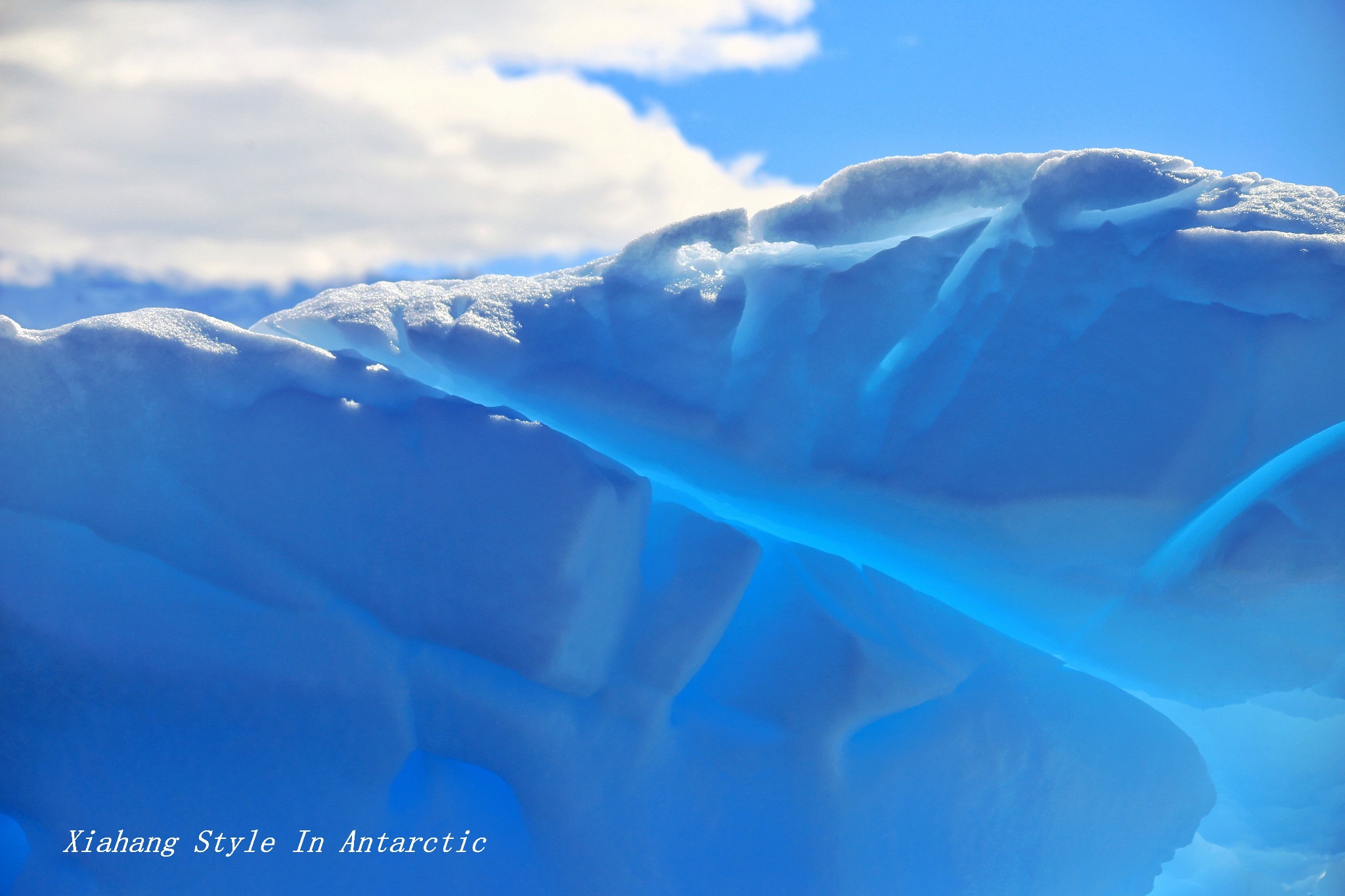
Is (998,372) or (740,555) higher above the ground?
(998,372)

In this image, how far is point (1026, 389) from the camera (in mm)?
2672

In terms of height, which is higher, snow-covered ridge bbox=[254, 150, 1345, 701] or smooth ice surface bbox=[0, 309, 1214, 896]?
snow-covered ridge bbox=[254, 150, 1345, 701]

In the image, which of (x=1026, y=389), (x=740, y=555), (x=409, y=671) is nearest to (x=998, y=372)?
(x=1026, y=389)

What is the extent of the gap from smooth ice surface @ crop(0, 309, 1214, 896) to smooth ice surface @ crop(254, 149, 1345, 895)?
0.28m

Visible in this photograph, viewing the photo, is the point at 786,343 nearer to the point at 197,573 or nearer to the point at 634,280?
the point at 634,280

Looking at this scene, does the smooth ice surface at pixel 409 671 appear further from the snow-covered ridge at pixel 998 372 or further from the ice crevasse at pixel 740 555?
the snow-covered ridge at pixel 998 372

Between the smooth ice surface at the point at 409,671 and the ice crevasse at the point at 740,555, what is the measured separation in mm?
11

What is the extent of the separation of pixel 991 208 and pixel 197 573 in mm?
2637

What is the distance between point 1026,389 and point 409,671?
6.51 ft

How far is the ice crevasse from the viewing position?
93.3 inches

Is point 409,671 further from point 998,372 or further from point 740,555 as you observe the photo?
point 998,372

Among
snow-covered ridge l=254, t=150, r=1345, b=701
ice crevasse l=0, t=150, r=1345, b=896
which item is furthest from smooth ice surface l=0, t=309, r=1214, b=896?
snow-covered ridge l=254, t=150, r=1345, b=701

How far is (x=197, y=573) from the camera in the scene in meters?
2.46

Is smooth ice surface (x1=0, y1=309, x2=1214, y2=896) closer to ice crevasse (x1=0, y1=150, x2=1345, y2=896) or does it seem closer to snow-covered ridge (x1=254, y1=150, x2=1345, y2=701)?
ice crevasse (x1=0, y1=150, x2=1345, y2=896)
